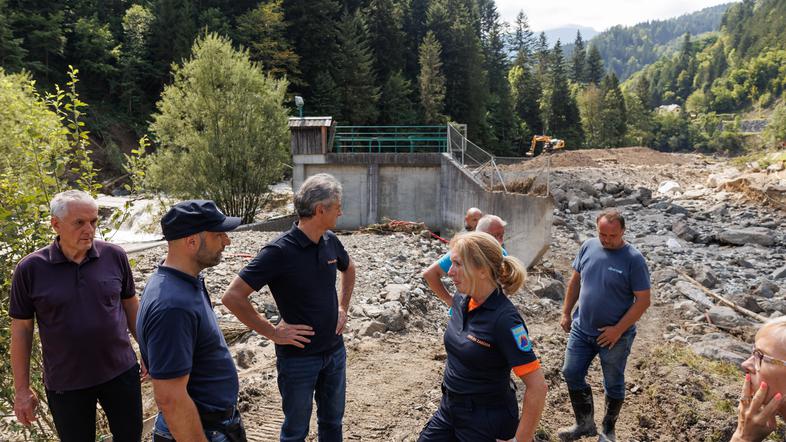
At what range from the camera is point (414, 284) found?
33.9ft

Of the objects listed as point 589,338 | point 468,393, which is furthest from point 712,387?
point 468,393

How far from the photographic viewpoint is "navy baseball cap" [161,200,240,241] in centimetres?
260

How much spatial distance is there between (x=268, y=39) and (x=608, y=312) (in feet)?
131

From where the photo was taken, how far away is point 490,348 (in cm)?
277

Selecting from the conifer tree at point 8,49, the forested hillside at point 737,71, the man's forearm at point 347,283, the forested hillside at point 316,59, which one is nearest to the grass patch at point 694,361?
the man's forearm at point 347,283

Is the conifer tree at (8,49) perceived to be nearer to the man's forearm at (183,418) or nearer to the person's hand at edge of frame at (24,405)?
the person's hand at edge of frame at (24,405)

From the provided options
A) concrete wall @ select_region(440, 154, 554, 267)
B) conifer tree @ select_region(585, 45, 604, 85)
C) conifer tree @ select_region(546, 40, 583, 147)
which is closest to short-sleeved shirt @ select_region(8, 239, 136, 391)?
concrete wall @ select_region(440, 154, 554, 267)

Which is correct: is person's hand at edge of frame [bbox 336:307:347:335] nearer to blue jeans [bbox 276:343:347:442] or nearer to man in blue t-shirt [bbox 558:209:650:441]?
blue jeans [bbox 276:343:347:442]

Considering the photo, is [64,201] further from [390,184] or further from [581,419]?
[390,184]

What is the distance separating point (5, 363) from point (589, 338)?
15.0 ft

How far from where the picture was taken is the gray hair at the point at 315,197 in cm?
340

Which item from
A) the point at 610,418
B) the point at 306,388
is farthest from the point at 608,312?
the point at 306,388

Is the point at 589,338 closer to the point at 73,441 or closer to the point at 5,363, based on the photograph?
the point at 73,441

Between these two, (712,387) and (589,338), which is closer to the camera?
(589,338)
